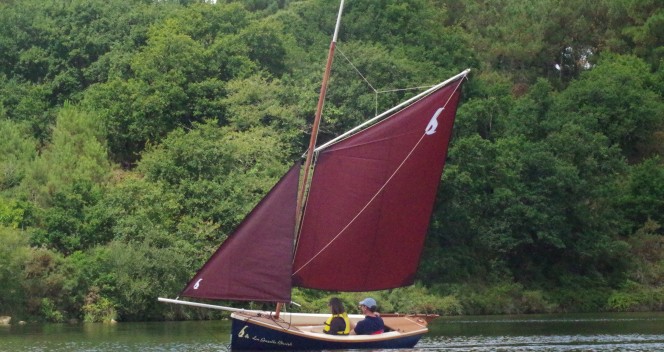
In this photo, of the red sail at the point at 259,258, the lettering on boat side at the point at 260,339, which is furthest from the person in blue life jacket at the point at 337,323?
the red sail at the point at 259,258

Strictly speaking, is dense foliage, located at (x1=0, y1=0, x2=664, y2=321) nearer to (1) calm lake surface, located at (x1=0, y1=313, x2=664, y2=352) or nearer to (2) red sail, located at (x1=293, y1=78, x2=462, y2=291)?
(1) calm lake surface, located at (x1=0, y1=313, x2=664, y2=352)

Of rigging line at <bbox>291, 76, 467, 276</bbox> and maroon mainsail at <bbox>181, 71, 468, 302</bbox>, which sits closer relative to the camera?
maroon mainsail at <bbox>181, 71, 468, 302</bbox>

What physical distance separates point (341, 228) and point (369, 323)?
106 inches

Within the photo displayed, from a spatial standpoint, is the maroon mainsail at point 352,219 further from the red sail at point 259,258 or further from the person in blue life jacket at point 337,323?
the person in blue life jacket at point 337,323

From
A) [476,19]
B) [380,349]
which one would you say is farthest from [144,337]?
[476,19]

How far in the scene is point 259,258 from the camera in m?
32.5

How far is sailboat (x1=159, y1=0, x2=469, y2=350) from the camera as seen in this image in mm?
32375

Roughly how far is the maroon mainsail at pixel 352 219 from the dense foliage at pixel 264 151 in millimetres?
17936

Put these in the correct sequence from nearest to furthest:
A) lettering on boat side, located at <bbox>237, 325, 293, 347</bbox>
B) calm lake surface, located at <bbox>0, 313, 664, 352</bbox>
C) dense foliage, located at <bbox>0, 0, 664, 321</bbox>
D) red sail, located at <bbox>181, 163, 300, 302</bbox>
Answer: red sail, located at <bbox>181, 163, 300, 302</bbox> → lettering on boat side, located at <bbox>237, 325, 293, 347</bbox> → calm lake surface, located at <bbox>0, 313, 664, 352</bbox> → dense foliage, located at <bbox>0, 0, 664, 321</bbox>

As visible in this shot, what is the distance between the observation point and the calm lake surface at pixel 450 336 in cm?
3581

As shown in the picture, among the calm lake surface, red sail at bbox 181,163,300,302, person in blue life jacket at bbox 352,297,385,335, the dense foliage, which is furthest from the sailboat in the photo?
the dense foliage

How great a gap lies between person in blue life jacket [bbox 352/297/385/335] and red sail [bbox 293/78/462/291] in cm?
83

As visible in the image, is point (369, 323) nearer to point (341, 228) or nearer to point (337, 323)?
point (337, 323)

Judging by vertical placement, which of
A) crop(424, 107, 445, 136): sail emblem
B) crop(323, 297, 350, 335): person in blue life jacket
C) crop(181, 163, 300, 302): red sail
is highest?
crop(424, 107, 445, 136): sail emblem
